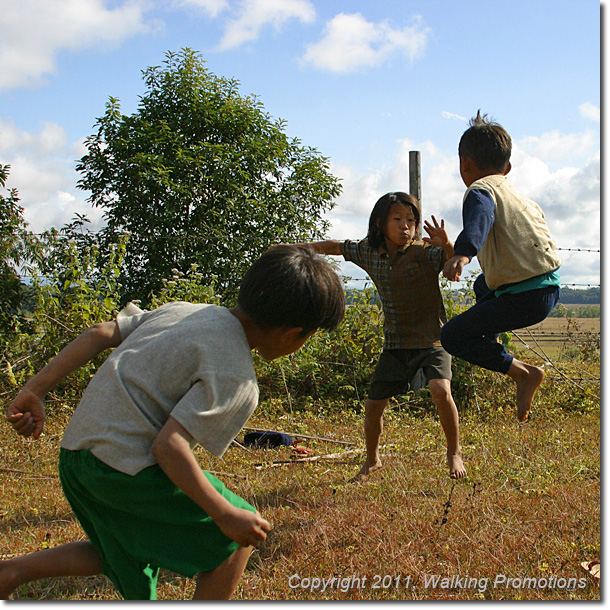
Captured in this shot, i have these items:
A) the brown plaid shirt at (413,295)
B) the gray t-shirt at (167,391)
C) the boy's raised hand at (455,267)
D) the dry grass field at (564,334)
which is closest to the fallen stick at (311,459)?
the brown plaid shirt at (413,295)

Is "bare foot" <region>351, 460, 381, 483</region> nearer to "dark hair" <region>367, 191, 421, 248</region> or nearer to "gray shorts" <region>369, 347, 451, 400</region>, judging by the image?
"gray shorts" <region>369, 347, 451, 400</region>

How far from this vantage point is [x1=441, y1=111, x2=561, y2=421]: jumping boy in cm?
334

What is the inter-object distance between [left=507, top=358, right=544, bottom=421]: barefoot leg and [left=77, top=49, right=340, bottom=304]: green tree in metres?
6.23

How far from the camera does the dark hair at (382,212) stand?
4.14 meters

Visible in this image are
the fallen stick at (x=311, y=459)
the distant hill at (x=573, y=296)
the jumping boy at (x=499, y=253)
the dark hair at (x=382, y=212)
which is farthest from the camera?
the distant hill at (x=573, y=296)

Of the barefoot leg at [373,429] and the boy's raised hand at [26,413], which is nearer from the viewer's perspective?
the boy's raised hand at [26,413]

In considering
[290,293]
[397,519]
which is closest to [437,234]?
[397,519]

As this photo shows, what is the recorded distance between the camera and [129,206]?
33.6ft

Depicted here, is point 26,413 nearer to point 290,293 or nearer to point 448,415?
point 290,293

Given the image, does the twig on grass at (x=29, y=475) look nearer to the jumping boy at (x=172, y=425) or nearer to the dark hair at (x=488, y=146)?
the jumping boy at (x=172, y=425)

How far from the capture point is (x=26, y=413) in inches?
81.2

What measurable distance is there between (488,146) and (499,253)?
653mm

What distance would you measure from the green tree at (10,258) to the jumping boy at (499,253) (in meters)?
5.97

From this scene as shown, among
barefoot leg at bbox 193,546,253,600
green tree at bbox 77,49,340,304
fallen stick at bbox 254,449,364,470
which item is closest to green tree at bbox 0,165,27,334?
green tree at bbox 77,49,340,304
